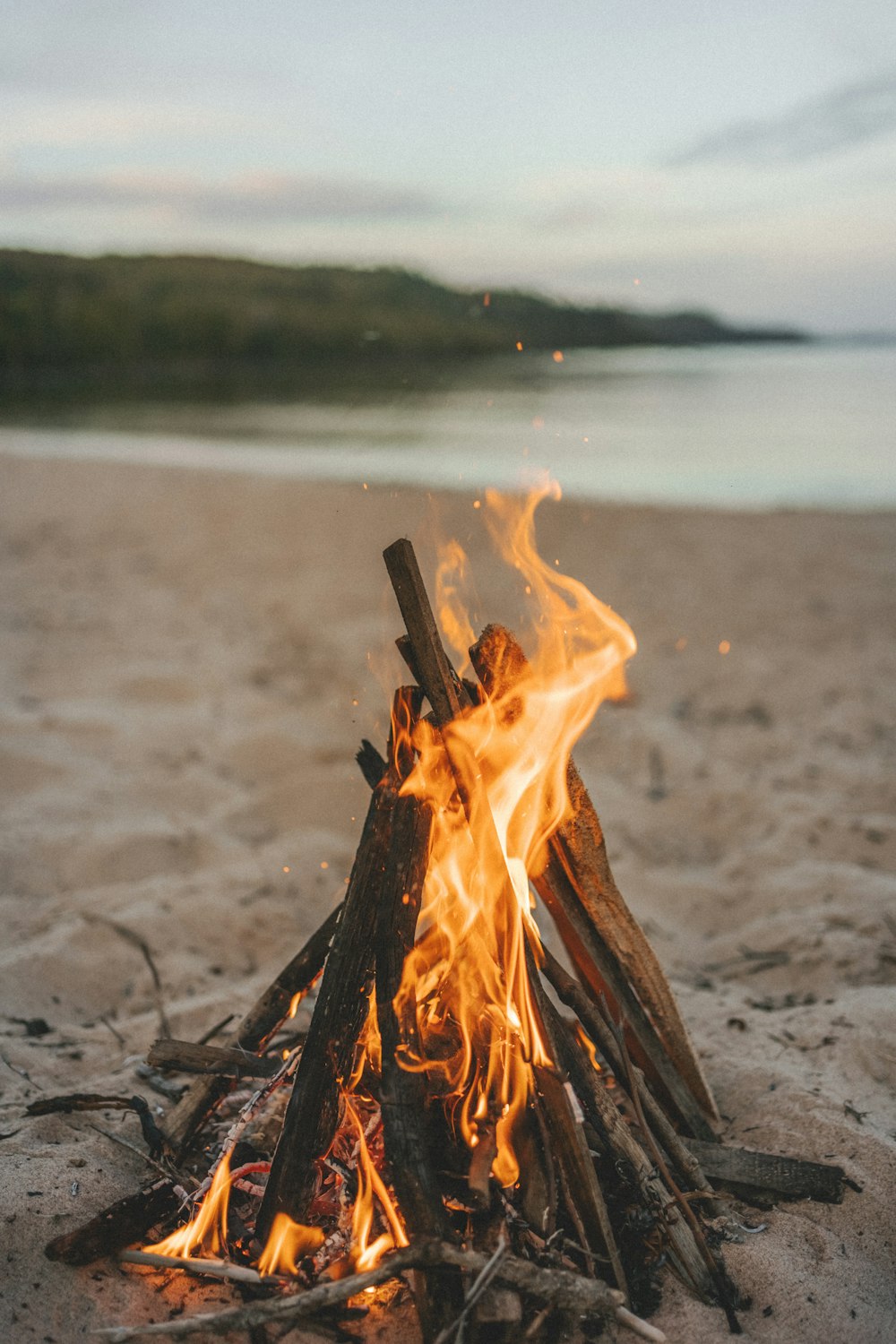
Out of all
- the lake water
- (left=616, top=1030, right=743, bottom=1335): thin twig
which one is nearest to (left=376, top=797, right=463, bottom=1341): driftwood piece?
(left=616, top=1030, right=743, bottom=1335): thin twig

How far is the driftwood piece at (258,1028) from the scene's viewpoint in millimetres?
2385

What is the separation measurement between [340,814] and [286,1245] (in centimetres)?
290

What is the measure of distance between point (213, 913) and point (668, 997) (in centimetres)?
213

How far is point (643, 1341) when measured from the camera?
191cm

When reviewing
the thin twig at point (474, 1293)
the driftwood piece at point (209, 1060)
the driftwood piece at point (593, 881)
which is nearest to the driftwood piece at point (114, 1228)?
the driftwood piece at point (209, 1060)

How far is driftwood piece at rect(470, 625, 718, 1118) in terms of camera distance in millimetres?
2248

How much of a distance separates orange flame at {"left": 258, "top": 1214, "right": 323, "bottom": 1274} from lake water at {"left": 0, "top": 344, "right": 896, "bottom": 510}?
262 inches

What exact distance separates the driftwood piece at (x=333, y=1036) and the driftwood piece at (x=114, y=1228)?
286mm

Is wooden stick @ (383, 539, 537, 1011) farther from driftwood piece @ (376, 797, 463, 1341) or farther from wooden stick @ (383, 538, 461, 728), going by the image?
driftwood piece @ (376, 797, 463, 1341)

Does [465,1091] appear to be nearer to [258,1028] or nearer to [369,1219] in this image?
[369,1219]

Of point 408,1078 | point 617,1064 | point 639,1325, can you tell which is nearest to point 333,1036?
point 408,1078

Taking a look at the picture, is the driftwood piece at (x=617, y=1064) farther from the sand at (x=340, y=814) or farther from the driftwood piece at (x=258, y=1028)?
Result: the driftwood piece at (x=258, y=1028)

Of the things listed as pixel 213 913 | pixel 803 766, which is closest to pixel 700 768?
pixel 803 766

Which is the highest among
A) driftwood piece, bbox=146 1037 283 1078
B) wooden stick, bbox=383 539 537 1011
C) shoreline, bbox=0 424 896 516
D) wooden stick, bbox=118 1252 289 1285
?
shoreline, bbox=0 424 896 516
